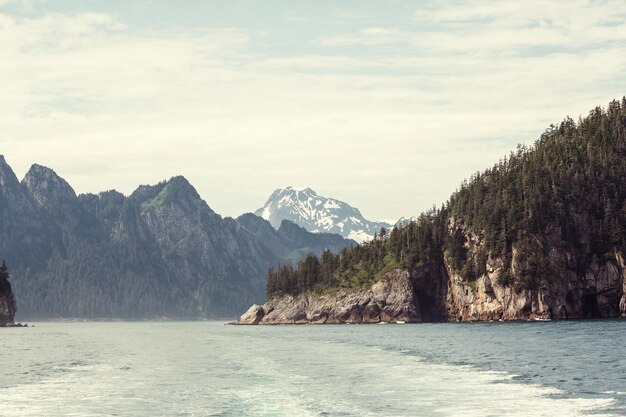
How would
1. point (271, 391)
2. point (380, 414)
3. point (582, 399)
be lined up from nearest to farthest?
point (380, 414) < point (582, 399) < point (271, 391)

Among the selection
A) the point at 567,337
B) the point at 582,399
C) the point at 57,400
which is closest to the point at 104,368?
the point at 57,400

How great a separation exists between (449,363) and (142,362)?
40846 millimetres

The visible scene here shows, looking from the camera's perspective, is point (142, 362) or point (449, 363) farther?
point (142, 362)

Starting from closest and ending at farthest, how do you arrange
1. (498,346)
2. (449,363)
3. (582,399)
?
(582,399) < (449,363) < (498,346)

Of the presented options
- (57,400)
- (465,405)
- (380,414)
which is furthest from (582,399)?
(57,400)

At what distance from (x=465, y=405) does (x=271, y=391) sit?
62.0 ft

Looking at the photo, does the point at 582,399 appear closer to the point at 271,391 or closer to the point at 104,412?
the point at 271,391

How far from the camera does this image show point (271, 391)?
238ft

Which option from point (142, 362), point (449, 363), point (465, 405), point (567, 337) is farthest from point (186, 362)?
point (567, 337)

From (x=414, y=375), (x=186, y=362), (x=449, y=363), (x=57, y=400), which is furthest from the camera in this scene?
(x=186, y=362)

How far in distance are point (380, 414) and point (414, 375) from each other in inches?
1058

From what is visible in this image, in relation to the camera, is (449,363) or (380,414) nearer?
(380,414)

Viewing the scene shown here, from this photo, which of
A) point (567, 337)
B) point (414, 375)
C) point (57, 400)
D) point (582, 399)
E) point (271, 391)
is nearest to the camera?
point (582, 399)

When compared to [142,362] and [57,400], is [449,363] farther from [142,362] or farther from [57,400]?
[57,400]
